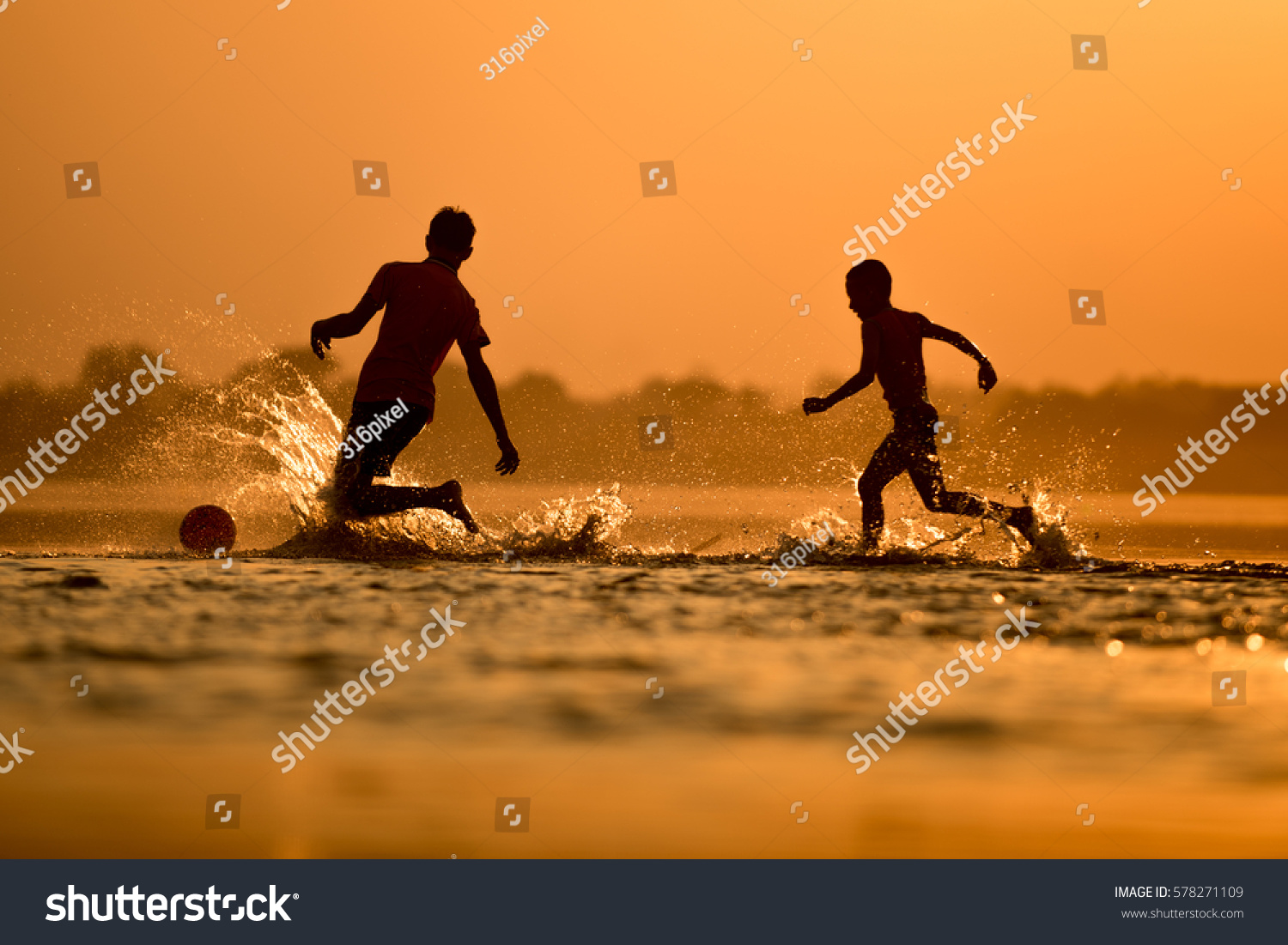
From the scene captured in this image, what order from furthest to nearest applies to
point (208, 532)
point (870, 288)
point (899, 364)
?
point (208, 532), point (870, 288), point (899, 364)

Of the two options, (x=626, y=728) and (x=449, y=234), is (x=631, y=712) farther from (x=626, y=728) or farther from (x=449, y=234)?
(x=449, y=234)

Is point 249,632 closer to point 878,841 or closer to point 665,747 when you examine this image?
point 665,747

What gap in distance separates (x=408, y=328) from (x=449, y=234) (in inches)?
29.9

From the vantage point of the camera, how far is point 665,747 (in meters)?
3.43

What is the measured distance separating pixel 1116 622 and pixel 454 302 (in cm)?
474

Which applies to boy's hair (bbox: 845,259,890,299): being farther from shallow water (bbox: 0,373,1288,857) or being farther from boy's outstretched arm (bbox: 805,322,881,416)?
shallow water (bbox: 0,373,1288,857)

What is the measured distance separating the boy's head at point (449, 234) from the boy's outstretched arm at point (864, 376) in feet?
8.68

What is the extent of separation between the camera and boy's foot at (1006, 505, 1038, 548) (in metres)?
9.33

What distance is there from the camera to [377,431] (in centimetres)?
840

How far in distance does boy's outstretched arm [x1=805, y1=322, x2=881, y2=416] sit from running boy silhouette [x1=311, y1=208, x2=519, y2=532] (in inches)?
86.6

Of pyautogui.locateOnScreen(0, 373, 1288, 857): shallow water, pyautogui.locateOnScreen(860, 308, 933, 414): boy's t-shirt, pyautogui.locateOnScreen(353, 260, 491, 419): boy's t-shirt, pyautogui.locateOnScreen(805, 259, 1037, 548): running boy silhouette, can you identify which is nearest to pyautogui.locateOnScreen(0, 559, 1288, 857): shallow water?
pyautogui.locateOnScreen(0, 373, 1288, 857): shallow water

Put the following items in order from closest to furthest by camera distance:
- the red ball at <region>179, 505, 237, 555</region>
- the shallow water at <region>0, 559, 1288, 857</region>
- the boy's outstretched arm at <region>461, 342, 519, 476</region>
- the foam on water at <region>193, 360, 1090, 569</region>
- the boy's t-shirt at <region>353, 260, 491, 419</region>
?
the shallow water at <region>0, 559, 1288, 857</region> < the boy's t-shirt at <region>353, 260, 491, 419</region> < the boy's outstretched arm at <region>461, 342, 519, 476</region> < the foam on water at <region>193, 360, 1090, 569</region> < the red ball at <region>179, 505, 237, 555</region>

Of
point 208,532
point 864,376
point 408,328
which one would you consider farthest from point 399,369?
point 864,376

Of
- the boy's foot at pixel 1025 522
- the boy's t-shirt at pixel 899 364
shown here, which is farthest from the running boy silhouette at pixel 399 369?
the boy's foot at pixel 1025 522
